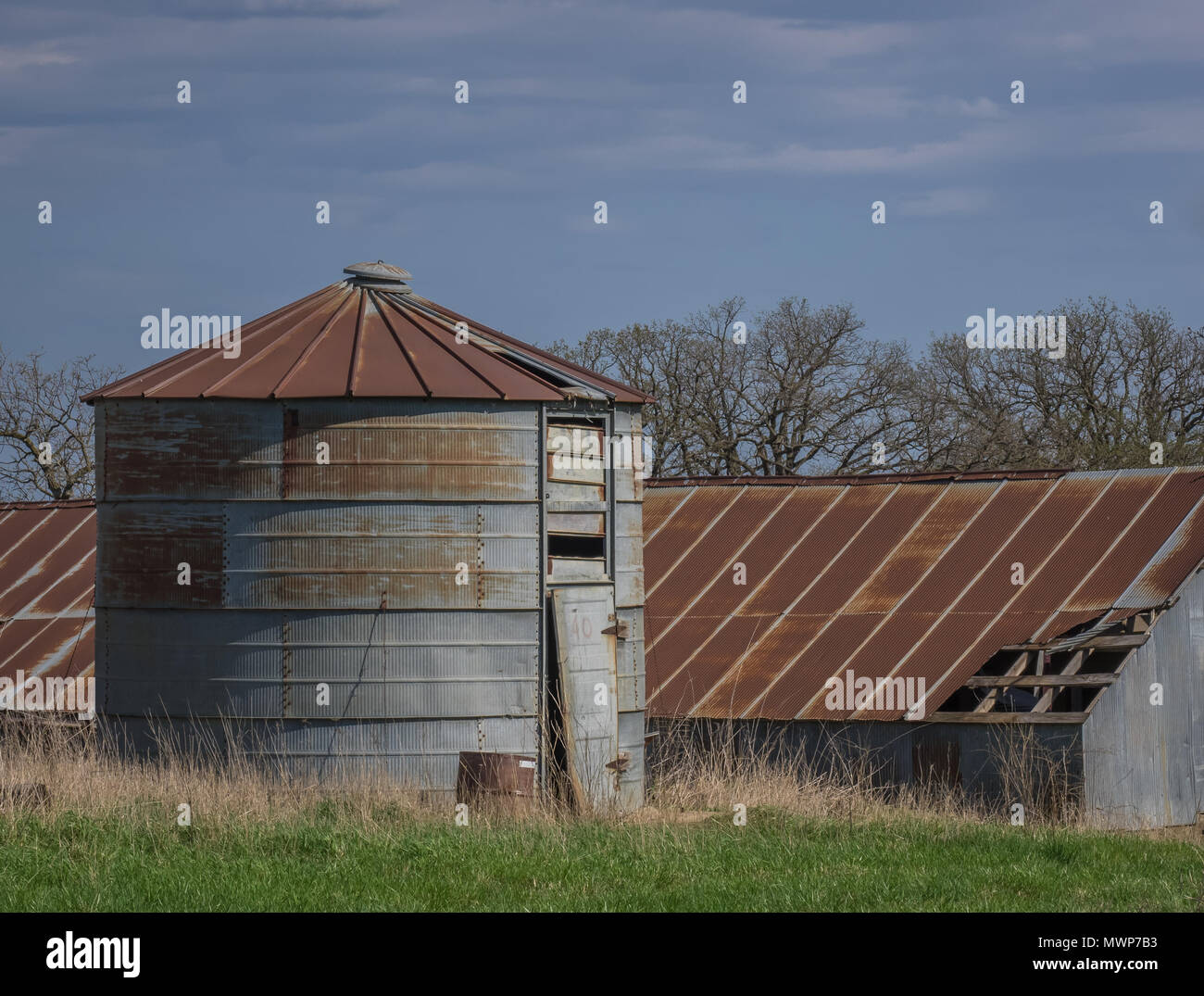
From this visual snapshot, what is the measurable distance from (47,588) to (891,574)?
13.8 m

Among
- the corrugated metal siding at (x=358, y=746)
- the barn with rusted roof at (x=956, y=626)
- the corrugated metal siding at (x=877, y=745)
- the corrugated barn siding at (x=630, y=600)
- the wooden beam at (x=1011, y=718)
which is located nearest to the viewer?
the corrugated metal siding at (x=358, y=746)

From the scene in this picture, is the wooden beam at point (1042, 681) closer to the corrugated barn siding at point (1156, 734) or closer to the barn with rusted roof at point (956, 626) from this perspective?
the barn with rusted roof at point (956, 626)

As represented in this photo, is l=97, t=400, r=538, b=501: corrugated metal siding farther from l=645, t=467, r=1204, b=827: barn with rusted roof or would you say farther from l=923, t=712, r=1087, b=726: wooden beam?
l=923, t=712, r=1087, b=726: wooden beam

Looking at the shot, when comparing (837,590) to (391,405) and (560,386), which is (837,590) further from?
(391,405)

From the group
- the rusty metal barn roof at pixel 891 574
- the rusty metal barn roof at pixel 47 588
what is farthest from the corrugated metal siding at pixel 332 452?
the rusty metal barn roof at pixel 47 588

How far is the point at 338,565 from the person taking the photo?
15398mm

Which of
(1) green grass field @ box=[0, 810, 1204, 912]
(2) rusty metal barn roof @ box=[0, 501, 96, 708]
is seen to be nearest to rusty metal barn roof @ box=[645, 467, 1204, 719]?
(1) green grass field @ box=[0, 810, 1204, 912]

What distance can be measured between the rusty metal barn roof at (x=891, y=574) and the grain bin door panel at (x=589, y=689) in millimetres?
3298

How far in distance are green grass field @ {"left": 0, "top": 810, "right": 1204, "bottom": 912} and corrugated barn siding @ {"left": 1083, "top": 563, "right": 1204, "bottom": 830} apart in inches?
150

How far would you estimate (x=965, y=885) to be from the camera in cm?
1029

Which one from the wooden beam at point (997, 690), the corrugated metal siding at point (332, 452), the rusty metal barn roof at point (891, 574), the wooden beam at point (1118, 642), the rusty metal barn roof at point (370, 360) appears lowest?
the wooden beam at point (997, 690)

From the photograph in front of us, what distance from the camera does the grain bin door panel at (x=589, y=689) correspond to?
1594cm
